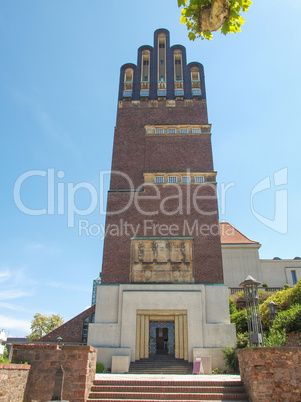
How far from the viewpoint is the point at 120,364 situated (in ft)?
57.5

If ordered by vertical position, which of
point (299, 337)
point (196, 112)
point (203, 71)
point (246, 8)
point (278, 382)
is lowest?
point (278, 382)

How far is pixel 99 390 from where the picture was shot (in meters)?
10.5

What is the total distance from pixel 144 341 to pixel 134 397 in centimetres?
975

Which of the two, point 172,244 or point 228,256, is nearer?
point 172,244

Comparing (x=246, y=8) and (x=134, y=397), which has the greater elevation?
(x=246, y=8)

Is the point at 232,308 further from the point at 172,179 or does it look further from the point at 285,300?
the point at 172,179

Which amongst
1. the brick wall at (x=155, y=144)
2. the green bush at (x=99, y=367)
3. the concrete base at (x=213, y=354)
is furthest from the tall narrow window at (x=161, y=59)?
the green bush at (x=99, y=367)

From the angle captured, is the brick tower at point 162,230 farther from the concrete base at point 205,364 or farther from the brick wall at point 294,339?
the brick wall at point 294,339

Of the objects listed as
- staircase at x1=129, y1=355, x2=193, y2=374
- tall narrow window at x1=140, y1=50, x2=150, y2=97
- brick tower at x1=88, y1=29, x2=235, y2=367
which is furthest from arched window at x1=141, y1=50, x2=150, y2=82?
staircase at x1=129, y1=355, x2=193, y2=374

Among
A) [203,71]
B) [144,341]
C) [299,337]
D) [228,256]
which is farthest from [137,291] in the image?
[203,71]

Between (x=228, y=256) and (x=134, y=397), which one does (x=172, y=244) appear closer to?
(x=228, y=256)

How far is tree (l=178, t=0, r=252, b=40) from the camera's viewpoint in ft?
14.8

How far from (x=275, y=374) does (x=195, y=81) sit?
26.7 m

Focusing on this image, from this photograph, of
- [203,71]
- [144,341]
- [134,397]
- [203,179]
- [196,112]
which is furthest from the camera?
[203,71]
